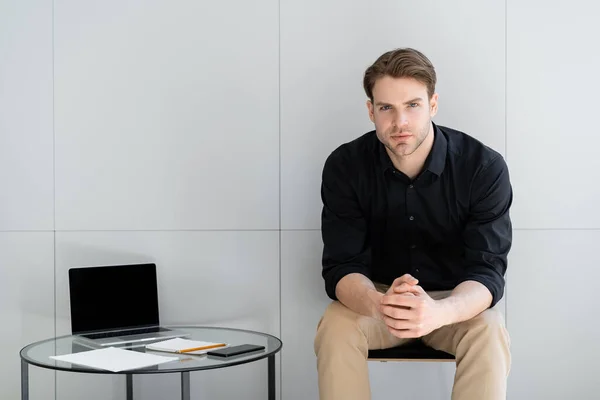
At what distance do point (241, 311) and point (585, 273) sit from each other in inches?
55.6

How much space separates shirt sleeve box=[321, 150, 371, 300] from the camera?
2514 millimetres

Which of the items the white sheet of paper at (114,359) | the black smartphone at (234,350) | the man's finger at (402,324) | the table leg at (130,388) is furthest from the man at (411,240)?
the table leg at (130,388)

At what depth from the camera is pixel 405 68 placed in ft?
7.65

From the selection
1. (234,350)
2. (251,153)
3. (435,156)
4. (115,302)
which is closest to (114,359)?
(234,350)

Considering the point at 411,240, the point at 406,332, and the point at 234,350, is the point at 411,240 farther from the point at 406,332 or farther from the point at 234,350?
the point at 234,350

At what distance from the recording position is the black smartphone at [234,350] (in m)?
2.21

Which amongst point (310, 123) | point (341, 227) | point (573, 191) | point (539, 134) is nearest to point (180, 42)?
point (310, 123)

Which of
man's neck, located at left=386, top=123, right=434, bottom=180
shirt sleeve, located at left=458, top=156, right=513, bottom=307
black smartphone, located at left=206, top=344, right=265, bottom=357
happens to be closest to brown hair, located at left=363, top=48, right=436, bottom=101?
man's neck, located at left=386, top=123, right=434, bottom=180

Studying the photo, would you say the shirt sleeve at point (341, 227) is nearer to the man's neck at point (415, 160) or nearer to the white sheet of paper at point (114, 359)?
the man's neck at point (415, 160)

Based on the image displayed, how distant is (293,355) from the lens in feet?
9.75

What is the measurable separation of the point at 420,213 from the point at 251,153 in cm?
79

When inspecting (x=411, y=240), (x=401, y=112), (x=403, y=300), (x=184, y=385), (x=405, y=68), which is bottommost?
(x=184, y=385)

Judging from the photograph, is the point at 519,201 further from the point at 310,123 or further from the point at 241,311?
the point at 241,311

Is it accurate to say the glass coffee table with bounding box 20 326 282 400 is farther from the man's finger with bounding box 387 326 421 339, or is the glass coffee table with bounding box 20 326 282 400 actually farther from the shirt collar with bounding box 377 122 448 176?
the shirt collar with bounding box 377 122 448 176
